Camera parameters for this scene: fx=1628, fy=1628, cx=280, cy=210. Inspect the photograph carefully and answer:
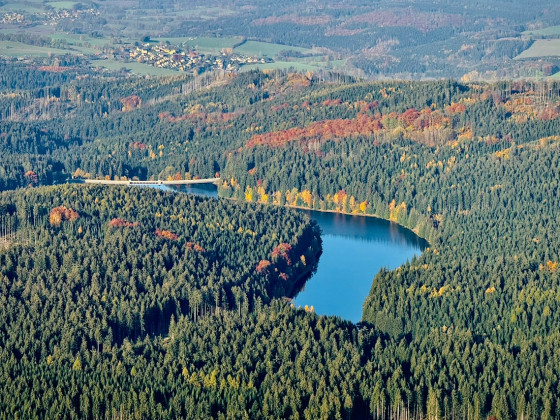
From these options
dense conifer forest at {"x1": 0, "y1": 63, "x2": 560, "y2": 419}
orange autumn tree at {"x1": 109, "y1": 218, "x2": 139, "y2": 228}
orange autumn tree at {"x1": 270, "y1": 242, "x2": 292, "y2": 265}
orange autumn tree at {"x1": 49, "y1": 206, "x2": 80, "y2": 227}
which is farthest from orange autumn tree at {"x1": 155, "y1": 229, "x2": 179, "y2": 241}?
orange autumn tree at {"x1": 270, "y1": 242, "x2": 292, "y2": 265}

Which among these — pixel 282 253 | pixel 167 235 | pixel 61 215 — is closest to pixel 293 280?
pixel 282 253

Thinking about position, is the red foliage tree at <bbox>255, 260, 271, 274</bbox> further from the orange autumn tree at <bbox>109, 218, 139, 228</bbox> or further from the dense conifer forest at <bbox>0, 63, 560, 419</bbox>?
the orange autumn tree at <bbox>109, 218, 139, 228</bbox>

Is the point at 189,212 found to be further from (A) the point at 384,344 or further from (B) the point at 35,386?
(B) the point at 35,386

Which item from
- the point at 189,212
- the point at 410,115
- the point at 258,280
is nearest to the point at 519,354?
the point at 258,280

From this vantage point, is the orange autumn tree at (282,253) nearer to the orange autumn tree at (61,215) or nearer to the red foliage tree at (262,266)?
the red foliage tree at (262,266)

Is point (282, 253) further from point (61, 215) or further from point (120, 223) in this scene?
point (61, 215)

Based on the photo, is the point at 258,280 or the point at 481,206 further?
the point at 481,206

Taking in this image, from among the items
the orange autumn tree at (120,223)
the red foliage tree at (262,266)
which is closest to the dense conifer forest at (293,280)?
the orange autumn tree at (120,223)

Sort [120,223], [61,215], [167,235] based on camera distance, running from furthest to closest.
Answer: [61,215] < [120,223] < [167,235]
